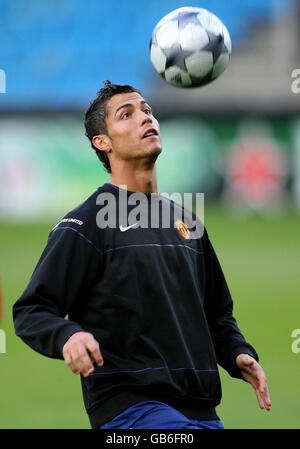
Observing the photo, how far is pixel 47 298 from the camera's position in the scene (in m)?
3.70

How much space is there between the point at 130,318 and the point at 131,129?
1.04 meters

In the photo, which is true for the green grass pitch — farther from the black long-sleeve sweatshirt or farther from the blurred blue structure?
the blurred blue structure

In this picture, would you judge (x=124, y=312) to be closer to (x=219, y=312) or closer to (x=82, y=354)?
(x=82, y=354)

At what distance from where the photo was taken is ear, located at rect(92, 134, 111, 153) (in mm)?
4359

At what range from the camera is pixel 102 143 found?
4.39 metres

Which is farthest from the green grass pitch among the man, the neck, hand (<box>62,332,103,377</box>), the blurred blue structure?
the blurred blue structure

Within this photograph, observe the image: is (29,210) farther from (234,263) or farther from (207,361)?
(207,361)

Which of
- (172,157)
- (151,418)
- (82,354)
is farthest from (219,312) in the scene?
(172,157)

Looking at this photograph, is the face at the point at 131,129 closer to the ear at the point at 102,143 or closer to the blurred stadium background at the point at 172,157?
the ear at the point at 102,143

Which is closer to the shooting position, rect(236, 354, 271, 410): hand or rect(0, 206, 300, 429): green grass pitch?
rect(236, 354, 271, 410): hand

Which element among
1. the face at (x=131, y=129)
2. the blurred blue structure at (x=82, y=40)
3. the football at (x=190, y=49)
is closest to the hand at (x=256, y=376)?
the face at (x=131, y=129)

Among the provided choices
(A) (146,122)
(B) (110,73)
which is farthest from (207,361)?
(B) (110,73)

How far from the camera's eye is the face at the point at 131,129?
13.8 feet

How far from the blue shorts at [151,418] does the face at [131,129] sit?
1284 mm
